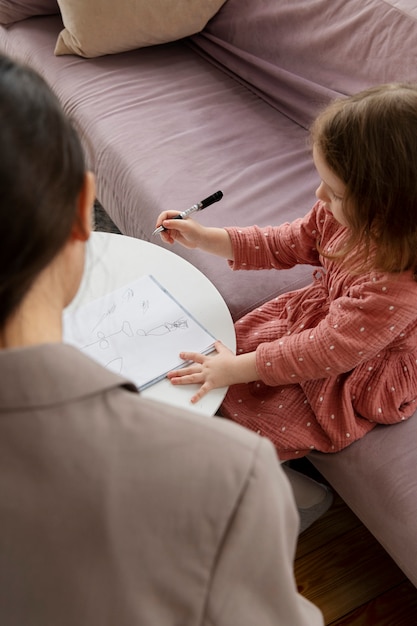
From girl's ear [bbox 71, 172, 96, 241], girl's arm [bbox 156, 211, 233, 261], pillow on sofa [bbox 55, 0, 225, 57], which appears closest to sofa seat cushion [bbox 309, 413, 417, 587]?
girl's arm [bbox 156, 211, 233, 261]

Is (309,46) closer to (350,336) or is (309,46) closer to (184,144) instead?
(184,144)

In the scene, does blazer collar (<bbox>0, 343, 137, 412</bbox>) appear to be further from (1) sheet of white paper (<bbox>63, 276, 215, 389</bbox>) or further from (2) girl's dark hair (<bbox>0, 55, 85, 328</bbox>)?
(1) sheet of white paper (<bbox>63, 276, 215, 389</bbox>)

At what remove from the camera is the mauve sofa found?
146 cm

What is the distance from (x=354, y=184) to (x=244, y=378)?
0.35 m

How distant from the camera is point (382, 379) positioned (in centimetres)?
107

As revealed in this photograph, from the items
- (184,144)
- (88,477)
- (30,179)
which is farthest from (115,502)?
(184,144)

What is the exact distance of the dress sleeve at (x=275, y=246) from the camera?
1170mm

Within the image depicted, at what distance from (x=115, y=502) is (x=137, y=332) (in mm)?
633

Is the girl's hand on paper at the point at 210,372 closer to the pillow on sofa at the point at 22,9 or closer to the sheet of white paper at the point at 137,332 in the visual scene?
the sheet of white paper at the point at 137,332

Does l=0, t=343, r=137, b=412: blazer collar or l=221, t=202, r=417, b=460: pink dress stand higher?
l=0, t=343, r=137, b=412: blazer collar

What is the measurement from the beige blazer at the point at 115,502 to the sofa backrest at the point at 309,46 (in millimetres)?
1279

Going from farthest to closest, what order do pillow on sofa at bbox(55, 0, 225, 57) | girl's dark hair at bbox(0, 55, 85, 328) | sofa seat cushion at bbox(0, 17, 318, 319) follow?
pillow on sofa at bbox(55, 0, 225, 57) < sofa seat cushion at bbox(0, 17, 318, 319) < girl's dark hair at bbox(0, 55, 85, 328)

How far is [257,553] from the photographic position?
0.48 m

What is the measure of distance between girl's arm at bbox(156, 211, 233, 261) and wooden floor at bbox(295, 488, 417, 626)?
0.64 meters
